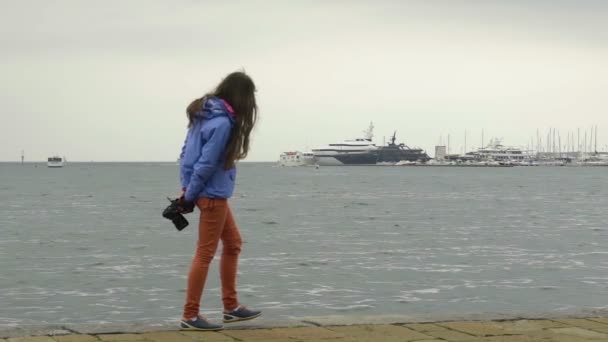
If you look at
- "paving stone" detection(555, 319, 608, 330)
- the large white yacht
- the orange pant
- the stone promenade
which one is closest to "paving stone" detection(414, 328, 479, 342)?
the stone promenade

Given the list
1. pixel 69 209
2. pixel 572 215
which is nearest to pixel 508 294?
pixel 572 215

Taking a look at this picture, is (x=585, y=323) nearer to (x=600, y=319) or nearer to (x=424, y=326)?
(x=600, y=319)

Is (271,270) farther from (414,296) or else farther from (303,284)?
(414,296)

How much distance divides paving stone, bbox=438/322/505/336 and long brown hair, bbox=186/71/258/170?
176 cm

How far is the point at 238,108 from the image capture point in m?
6.01

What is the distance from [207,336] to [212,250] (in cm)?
Result: 65

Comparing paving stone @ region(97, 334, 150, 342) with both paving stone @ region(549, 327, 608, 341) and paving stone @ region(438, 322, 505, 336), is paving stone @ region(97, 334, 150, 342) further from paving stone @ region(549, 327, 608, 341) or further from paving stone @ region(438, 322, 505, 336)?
paving stone @ region(549, 327, 608, 341)

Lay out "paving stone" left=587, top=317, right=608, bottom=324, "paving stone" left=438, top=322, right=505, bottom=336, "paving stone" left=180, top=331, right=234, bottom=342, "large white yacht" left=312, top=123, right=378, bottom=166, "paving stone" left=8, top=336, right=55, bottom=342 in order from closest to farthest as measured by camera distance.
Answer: "paving stone" left=8, top=336, right=55, bottom=342, "paving stone" left=180, top=331, right=234, bottom=342, "paving stone" left=438, top=322, right=505, bottom=336, "paving stone" left=587, top=317, right=608, bottom=324, "large white yacht" left=312, top=123, right=378, bottom=166

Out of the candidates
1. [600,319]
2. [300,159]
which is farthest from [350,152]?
[600,319]

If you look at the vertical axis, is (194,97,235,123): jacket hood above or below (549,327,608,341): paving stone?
above

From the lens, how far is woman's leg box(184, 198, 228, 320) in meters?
6.02

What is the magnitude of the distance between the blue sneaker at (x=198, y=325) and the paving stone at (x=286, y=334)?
0.12 m

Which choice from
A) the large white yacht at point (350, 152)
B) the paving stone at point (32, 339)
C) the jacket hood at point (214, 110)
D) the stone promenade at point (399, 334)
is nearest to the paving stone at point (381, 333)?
the stone promenade at point (399, 334)

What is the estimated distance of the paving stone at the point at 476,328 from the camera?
568cm
